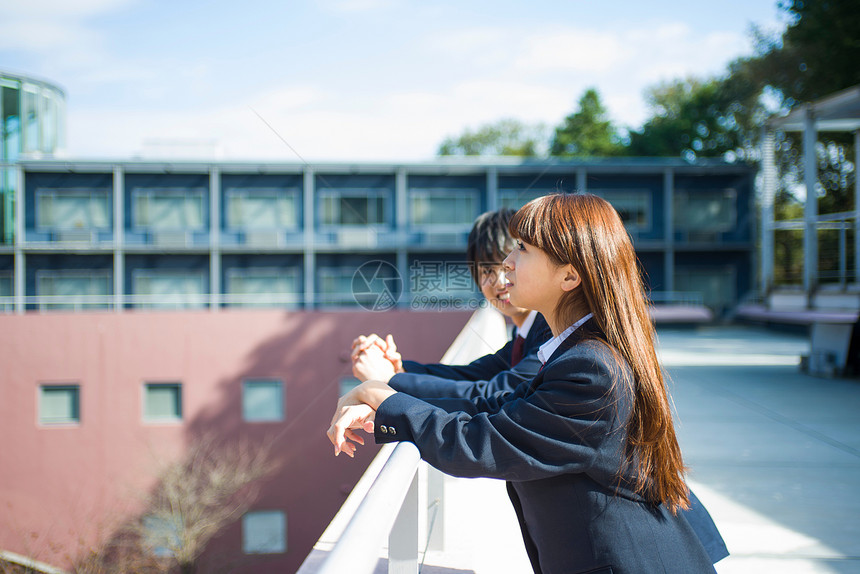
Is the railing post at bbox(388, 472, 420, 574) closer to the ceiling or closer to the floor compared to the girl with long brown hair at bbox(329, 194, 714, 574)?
closer to the floor

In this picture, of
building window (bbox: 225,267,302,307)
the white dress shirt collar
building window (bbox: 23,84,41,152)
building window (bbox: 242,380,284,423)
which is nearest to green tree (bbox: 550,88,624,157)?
building window (bbox: 225,267,302,307)

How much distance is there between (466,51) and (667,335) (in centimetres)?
1053

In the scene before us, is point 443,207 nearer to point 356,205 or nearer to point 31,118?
point 356,205

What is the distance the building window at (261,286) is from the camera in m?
15.5

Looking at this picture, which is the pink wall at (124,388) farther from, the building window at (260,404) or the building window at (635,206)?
the building window at (635,206)

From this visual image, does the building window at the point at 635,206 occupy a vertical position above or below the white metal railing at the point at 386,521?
above

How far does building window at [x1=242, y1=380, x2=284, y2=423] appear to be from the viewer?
8.55 metres

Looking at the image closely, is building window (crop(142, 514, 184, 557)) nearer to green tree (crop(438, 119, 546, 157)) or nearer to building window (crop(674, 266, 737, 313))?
building window (crop(674, 266, 737, 313))

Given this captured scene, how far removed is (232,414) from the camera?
859 cm

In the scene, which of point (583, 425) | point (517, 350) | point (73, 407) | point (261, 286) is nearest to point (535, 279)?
point (583, 425)

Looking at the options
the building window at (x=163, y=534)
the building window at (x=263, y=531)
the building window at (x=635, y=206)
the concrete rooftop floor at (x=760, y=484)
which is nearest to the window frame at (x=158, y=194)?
the building window at (x=163, y=534)

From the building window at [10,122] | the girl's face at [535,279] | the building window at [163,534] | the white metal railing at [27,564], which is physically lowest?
the white metal railing at [27,564]

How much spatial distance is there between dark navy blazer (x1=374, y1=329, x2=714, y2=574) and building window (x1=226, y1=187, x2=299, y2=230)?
15.5 metres

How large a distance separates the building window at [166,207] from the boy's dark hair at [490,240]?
15192mm
